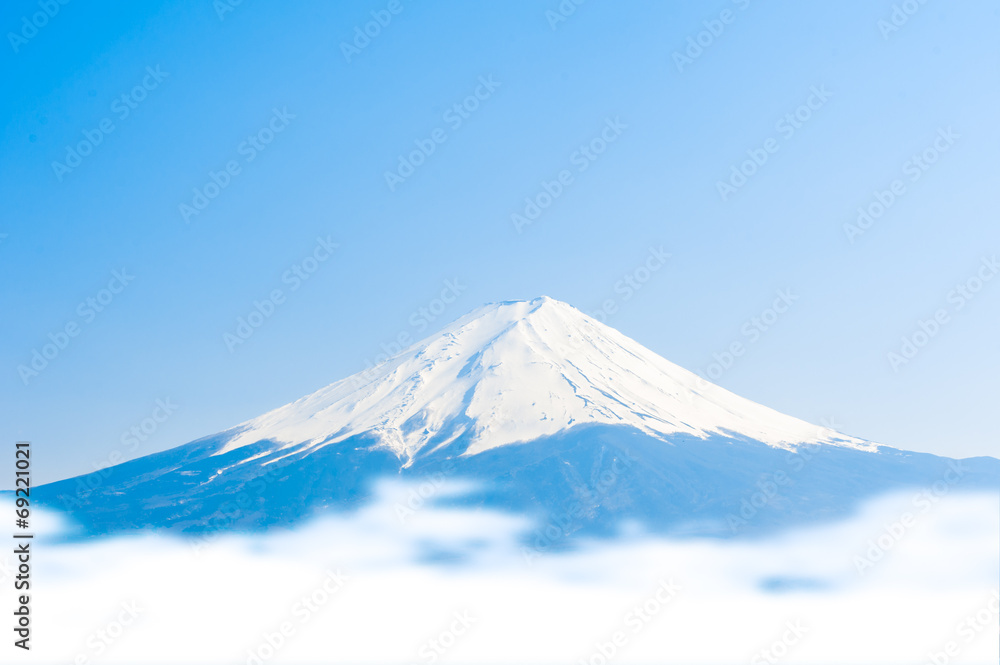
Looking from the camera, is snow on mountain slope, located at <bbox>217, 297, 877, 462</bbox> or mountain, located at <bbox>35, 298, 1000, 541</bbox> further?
snow on mountain slope, located at <bbox>217, 297, 877, 462</bbox>

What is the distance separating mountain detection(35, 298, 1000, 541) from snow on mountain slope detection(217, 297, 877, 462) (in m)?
0.37

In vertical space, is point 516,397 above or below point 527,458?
above

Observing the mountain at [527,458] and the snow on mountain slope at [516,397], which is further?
the snow on mountain slope at [516,397]

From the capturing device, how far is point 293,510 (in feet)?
420

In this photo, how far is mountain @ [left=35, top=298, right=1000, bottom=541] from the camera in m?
129

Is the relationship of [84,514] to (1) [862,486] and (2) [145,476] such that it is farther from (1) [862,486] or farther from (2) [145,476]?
(1) [862,486]

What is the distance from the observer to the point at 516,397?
14650 cm

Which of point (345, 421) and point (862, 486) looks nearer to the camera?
point (862, 486)

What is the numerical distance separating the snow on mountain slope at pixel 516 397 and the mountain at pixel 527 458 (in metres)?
0.37

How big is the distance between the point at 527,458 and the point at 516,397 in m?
14.9

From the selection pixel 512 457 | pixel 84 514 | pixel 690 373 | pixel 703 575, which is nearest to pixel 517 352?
pixel 512 457

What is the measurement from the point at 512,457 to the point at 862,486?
163ft

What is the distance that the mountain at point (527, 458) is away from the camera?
422 feet

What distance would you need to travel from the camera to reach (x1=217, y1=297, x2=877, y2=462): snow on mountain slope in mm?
141125
